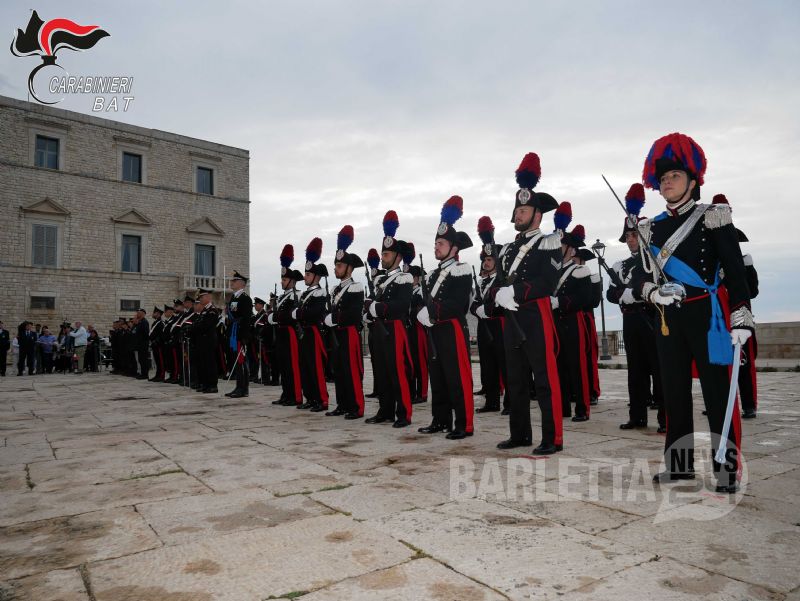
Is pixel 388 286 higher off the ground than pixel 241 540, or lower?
higher

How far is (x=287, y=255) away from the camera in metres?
8.95

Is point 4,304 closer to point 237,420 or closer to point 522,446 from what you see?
point 237,420

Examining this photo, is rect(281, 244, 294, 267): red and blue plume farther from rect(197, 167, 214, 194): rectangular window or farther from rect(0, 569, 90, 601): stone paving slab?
rect(197, 167, 214, 194): rectangular window

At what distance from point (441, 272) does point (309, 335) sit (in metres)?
2.82

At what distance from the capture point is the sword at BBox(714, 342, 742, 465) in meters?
3.08

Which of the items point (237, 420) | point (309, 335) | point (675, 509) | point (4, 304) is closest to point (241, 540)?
point (675, 509)

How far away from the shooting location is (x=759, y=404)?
7062mm

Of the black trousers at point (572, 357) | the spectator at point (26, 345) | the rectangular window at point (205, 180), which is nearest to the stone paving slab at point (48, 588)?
the black trousers at point (572, 357)

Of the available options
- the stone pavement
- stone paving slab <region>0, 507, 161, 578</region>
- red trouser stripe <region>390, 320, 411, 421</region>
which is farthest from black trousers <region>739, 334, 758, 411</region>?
stone paving slab <region>0, 507, 161, 578</region>

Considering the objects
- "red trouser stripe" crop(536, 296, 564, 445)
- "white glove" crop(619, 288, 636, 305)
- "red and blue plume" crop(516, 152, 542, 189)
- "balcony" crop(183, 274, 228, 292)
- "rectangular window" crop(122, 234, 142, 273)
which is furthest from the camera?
"balcony" crop(183, 274, 228, 292)

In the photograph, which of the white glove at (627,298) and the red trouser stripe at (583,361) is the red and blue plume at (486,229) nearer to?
the red trouser stripe at (583,361)

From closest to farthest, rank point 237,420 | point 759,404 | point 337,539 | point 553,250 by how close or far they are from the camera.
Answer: point 337,539, point 553,250, point 237,420, point 759,404

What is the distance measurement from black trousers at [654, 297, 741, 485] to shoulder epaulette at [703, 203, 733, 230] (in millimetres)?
447

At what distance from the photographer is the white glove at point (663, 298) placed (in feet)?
10.6
